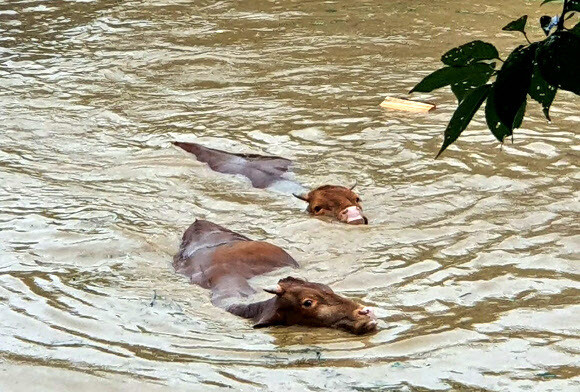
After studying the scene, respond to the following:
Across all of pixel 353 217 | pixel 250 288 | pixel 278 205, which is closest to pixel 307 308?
pixel 250 288

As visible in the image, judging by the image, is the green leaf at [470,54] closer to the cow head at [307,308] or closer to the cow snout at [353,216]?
the cow head at [307,308]

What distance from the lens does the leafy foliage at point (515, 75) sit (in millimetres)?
1557

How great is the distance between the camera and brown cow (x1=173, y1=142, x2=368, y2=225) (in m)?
6.86

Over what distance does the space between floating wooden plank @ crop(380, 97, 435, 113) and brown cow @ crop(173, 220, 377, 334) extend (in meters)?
3.34

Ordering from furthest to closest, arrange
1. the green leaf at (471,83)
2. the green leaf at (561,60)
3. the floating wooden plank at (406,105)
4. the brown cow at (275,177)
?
the floating wooden plank at (406,105) < the brown cow at (275,177) < the green leaf at (471,83) < the green leaf at (561,60)

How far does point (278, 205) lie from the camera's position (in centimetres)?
738

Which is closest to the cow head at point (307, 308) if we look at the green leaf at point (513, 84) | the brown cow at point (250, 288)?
the brown cow at point (250, 288)

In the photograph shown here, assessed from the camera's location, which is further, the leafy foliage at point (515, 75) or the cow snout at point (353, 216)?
the cow snout at point (353, 216)

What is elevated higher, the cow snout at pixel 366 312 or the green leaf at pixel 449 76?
the green leaf at pixel 449 76

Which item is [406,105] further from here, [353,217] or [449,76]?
[449,76]

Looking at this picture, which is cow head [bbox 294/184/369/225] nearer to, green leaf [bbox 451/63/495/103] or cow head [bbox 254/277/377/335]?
cow head [bbox 254/277/377/335]

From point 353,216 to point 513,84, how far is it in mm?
5156

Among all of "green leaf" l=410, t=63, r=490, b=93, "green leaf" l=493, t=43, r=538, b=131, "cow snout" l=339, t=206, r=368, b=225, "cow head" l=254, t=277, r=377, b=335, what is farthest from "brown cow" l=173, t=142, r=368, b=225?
"green leaf" l=493, t=43, r=538, b=131

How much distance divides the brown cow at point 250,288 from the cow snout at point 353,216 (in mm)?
734
